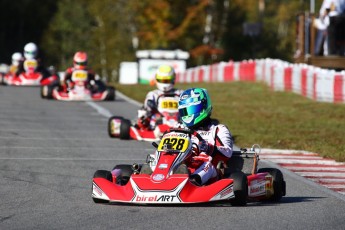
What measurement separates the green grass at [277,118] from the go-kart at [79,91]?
3.37 ft

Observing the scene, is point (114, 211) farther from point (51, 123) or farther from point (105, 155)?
point (51, 123)

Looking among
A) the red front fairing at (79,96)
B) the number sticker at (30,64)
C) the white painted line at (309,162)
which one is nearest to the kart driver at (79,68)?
the red front fairing at (79,96)

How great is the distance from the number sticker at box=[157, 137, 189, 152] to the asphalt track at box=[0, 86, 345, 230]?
554 mm

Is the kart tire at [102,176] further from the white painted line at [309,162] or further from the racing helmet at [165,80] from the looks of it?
the racing helmet at [165,80]

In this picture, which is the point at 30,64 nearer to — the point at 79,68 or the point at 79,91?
the point at 79,68

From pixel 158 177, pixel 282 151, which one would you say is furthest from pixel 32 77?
pixel 158 177

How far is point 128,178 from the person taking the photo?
10742mm

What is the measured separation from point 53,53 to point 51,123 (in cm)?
6546

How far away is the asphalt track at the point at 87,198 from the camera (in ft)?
30.0

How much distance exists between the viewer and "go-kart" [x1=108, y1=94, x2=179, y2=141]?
57.8 ft

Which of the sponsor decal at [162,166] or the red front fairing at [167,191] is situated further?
the sponsor decal at [162,166]

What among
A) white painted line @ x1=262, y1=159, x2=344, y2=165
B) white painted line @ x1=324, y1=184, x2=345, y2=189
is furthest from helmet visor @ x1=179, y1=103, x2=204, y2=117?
white painted line @ x1=262, y1=159, x2=344, y2=165

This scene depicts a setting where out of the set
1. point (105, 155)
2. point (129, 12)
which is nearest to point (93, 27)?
point (129, 12)

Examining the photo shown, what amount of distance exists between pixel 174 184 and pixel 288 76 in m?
20.7
